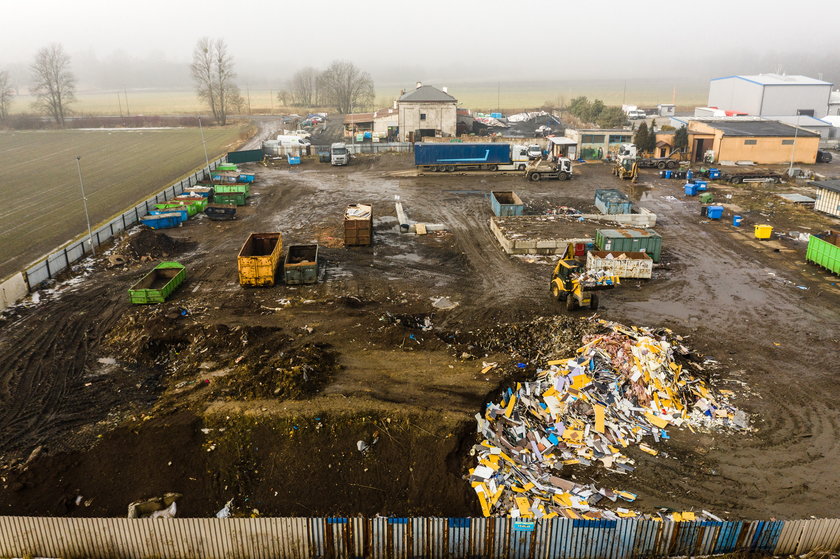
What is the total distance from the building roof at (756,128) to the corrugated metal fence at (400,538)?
56760 mm

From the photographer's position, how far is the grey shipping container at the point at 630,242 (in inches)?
1107

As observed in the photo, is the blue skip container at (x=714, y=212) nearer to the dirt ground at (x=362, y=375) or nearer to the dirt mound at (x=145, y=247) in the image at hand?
the dirt ground at (x=362, y=375)

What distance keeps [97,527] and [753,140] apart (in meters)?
64.4

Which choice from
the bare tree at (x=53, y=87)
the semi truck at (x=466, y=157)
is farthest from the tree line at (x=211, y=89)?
the semi truck at (x=466, y=157)

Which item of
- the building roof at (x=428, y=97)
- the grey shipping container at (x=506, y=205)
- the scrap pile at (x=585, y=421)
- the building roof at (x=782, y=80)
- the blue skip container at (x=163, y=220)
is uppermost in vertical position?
the building roof at (x=782, y=80)

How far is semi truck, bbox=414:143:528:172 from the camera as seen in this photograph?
52.2m

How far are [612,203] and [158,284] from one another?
1103 inches

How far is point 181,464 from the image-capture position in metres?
13.9

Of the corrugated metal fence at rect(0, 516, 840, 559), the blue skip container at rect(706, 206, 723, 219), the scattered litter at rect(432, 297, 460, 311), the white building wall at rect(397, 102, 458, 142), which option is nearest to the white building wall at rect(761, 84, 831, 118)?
the white building wall at rect(397, 102, 458, 142)

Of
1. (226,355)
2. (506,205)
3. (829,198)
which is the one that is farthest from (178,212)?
(829,198)

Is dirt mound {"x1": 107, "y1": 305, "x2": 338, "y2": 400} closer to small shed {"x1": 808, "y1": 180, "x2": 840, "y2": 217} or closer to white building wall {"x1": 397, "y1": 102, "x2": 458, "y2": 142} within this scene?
small shed {"x1": 808, "y1": 180, "x2": 840, "y2": 217}

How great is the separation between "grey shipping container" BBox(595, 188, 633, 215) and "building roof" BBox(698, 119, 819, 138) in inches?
1064

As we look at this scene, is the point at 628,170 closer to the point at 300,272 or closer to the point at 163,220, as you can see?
the point at 300,272

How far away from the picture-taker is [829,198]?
38.2 m
